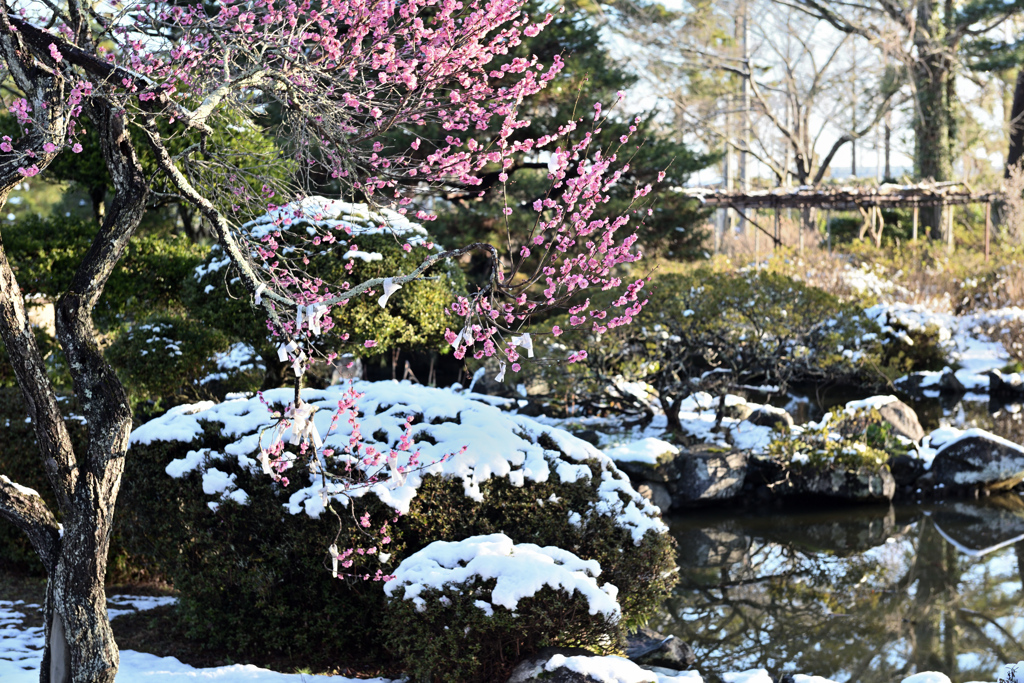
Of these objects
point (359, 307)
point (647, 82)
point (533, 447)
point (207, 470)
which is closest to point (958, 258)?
point (647, 82)

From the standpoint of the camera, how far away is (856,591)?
628cm

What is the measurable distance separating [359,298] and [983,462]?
6535mm

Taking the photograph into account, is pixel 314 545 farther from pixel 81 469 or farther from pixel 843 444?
pixel 843 444

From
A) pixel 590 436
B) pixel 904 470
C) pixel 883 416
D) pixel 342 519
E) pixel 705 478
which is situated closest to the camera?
pixel 342 519

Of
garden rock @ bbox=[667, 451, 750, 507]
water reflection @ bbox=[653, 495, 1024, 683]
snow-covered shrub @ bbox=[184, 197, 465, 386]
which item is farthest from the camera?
garden rock @ bbox=[667, 451, 750, 507]

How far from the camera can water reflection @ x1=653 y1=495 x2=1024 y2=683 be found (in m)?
5.16

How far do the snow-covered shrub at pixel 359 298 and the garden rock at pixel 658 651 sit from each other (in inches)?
125

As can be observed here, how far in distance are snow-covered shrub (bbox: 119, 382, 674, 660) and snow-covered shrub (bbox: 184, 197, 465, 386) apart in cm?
Result: 248

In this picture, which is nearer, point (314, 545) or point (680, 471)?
point (314, 545)

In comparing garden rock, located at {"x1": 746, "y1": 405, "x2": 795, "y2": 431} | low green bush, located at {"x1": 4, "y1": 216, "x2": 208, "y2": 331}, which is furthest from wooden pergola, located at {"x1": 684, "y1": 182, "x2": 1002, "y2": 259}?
low green bush, located at {"x1": 4, "y1": 216, "x2": 208, "y2": 331}

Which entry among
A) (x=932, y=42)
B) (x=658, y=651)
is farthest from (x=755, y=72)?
(x=658, y=651)

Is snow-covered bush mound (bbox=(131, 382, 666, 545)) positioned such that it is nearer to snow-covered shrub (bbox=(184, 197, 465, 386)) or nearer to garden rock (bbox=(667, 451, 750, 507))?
snow-covered shrub (bbox=(184, 197, 465, 386))

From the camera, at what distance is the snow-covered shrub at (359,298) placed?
7.10 meters

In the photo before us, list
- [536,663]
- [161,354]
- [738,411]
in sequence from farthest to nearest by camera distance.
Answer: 1. [738,411]
2. [161,354]
3. [536,663]
